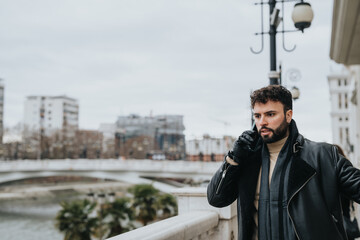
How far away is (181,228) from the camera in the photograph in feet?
11.7

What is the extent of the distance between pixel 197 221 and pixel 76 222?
14.8 m

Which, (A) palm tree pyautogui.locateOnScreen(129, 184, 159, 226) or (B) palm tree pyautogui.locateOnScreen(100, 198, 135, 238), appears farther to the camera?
(A) palm tree pyautogui.locateOnScreen(129, 184, 159, 226)

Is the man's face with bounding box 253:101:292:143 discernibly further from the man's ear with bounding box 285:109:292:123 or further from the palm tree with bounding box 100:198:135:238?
the palm tree with bounding box 100:198:135:238

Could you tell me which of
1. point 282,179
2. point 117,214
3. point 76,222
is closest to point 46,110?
point 117,214

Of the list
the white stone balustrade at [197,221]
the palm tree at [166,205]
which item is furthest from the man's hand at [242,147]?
the palm tree at [166,205]

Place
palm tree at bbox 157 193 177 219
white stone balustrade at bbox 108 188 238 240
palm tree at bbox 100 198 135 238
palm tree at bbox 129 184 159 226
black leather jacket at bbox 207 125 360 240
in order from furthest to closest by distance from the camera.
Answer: palm tree at bbox 157 193 177 219 → palm tree at bbox 129 184 159 226 → palm tree at bbox 100 198 135 238 → white stone balustrade at bbox 108 188 238 240 → black leather jacket at bbox 207 125 360 240

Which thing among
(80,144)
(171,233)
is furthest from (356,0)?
(80,144)

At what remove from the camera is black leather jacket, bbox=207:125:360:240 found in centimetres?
209

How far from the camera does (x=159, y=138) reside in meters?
122

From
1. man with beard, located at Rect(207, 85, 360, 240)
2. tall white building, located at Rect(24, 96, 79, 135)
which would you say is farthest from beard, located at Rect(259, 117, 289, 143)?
tall white building, located at Rect(24, 96, 79, 135)

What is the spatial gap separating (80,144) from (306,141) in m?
81.8

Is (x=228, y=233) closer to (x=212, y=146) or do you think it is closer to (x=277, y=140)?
(x=277, y=140)

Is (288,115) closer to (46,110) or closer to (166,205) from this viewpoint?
(166,205)

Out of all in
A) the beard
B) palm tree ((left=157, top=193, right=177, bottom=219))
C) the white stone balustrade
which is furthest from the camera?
palm tree ((left=157, top=193, right=177, bottom=219))
